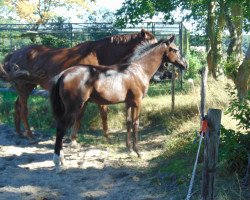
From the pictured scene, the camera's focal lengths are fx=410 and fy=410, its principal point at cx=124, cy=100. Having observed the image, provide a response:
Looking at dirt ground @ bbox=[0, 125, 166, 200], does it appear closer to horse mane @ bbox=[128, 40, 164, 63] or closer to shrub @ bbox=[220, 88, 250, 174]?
shrub @ bbox=[220, 88, 250, 174]

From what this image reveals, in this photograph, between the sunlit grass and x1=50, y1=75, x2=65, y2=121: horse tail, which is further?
x1=50, y1=75, x2=65, y2=121: horse tail

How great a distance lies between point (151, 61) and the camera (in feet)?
26.8

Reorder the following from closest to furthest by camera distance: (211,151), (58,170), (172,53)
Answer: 1. (211,151)
2. (58,170)
3. (172,53)

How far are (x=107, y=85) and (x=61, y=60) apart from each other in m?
2.01

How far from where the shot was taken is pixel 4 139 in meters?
9.20

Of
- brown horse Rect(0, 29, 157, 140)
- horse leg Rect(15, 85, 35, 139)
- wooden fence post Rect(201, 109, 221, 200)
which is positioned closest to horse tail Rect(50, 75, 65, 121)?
brown horse Rect(0, 29, 157, 140)

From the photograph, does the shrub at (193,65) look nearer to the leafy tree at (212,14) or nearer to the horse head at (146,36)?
the leafy tree at (212,14)

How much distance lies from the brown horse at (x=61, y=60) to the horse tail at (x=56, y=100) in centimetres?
160

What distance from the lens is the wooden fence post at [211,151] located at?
3.88m

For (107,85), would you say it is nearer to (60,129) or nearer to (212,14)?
(60,129)

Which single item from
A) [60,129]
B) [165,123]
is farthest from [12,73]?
Result: [165,123]

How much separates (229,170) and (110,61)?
4.49m

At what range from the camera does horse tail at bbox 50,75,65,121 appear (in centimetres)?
692

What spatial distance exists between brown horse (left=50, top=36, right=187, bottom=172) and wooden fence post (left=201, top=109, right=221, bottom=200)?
3.19 meters
